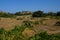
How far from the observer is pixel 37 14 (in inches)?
1459

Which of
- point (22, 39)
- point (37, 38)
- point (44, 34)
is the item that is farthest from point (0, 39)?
point (44, 34)

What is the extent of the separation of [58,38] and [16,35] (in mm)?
2902

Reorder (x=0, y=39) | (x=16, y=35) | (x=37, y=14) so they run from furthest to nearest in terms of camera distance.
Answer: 1. (x=37, y=14)
2. (x=16, y=35)
3. (x=0, y=39)

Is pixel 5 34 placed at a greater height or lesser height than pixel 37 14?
greater

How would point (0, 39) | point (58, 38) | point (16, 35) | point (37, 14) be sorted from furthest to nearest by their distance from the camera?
point (37, 14)
point (58, 38)
point (16, 35)
point (0, 39)

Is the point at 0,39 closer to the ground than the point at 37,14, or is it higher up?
higher up

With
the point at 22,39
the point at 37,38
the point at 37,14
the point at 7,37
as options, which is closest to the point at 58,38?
the point at 37,38

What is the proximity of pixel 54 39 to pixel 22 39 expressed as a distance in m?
2.05

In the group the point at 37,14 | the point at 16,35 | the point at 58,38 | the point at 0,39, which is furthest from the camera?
the point at 37,14

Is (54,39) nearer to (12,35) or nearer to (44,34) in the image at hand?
(44,34)

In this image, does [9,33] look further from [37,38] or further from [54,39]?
[54,39]

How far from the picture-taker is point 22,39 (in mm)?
12594

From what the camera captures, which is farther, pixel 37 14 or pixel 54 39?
pixel 37 14

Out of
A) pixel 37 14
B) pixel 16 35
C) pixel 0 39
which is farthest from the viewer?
pixel 37 14
